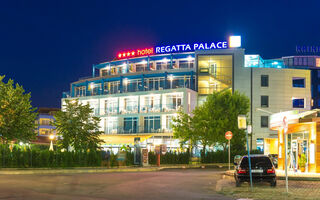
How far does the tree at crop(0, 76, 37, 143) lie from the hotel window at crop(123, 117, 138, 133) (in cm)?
3362

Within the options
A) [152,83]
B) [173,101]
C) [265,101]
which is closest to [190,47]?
[152,83]

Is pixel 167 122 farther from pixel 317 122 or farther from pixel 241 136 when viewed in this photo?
pixel 317 122

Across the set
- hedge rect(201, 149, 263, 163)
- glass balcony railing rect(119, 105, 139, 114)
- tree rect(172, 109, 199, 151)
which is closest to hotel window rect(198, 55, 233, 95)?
glass balcony railing rect(119, 105, 139, 114)

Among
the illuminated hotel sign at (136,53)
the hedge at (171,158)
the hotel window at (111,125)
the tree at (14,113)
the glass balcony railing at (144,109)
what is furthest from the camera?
the illuminated hotel sign at (136,53)

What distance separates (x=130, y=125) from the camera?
70438mm

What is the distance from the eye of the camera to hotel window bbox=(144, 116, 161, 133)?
67725 millimetres

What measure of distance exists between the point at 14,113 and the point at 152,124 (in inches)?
1369

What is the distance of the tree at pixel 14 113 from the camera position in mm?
35469

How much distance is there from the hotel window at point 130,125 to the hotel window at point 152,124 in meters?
1.84

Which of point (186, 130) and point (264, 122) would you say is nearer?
point (186, 130)

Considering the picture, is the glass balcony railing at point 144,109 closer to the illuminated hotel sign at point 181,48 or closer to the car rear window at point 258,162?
the illuminated hotel sign at point 181,48

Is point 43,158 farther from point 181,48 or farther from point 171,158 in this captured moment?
point 181,48

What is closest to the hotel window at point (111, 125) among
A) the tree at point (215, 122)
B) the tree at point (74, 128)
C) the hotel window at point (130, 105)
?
the hotel window at point (130, 105)

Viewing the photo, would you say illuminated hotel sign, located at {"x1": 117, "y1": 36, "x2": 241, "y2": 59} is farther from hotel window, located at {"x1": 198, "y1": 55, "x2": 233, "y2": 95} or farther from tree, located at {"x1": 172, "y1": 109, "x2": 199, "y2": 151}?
tree, located at {"x1": 172, "y1": 109, "x2": 199, "y2": 151}
